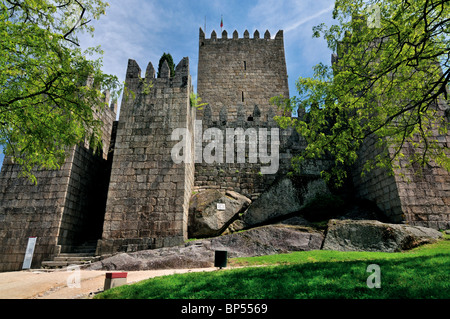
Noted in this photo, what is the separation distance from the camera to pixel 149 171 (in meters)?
10.3

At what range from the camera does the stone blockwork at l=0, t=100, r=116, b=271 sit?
9.26m

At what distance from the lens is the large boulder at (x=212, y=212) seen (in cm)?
1038

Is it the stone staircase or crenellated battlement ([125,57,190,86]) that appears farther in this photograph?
crenellated battlement ([125,57,190,86])

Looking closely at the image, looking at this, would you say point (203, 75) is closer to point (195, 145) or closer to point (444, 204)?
point (195, 145)

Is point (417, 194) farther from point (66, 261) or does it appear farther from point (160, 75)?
point (66, 261)

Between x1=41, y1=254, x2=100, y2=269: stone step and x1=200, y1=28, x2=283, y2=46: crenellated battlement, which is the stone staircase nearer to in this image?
x1=41, y1=254, x2=100, y2=269: stone step

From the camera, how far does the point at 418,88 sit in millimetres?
7090

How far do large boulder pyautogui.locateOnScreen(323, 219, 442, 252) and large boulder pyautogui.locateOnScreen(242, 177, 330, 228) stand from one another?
2.53 metres

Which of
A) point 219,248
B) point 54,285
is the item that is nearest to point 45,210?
point 54,285

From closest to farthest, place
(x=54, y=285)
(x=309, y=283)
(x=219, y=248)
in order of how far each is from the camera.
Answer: (x=309, y=283) < (x=54, y=285) < (x=219, y=248)

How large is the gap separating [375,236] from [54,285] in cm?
902

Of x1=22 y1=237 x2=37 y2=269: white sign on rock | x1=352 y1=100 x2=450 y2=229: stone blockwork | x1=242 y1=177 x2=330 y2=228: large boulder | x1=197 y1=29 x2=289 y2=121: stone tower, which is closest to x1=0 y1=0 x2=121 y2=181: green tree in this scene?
x1=22 y1=237 x2=37 y2=269: white sign on rock
